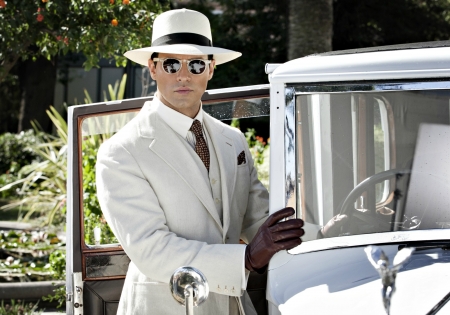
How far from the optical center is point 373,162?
7.76 feet

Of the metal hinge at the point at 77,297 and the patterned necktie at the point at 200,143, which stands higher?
the patterned necktie at the point at 200,143

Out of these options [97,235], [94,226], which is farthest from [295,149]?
[94,226]

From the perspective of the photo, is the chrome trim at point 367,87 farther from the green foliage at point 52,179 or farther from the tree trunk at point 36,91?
the tree trunk at point 36,91

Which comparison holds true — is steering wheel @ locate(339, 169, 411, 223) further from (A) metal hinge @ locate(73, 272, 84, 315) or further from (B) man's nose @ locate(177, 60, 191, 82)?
(A) metal hinge @ locate(73, 272, 84, 315)

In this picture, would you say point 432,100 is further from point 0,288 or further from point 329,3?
point 329,3

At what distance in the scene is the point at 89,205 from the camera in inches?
231

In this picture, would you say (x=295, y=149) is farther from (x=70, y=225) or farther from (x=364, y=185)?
(x=70, y=225)

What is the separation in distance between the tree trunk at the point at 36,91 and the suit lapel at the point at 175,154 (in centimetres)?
1494

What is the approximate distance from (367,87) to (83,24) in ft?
12.5

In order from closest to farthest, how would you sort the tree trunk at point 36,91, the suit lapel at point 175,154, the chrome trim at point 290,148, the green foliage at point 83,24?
the chrome trim at point 290,148 < the suit lapel at point 175,154 < the green foliage at point 83,24 < the tree trunk at point 36,91

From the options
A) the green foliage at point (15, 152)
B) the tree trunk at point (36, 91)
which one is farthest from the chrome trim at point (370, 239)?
the tree trunk at point (36, 91)

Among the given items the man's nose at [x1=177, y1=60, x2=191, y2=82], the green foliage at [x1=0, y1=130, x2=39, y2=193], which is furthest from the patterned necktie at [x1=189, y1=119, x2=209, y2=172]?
the green foliage at [x1=0, y1=130, x2=39, y2=193]

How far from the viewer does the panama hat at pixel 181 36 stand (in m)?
2.85

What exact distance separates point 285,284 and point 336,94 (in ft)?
1.99
